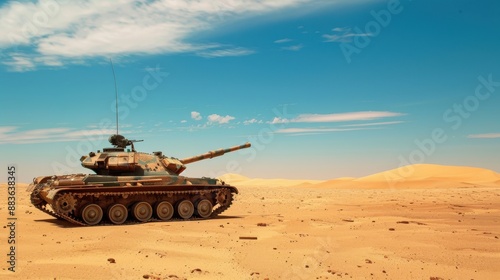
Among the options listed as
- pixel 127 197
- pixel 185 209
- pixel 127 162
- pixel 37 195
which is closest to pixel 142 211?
pixel 127 197

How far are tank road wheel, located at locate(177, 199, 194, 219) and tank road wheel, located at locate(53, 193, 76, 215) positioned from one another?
424cm

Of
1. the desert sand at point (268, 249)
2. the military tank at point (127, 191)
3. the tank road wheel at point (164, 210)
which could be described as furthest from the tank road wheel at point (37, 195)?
the tank road wheel at point (164, 210)

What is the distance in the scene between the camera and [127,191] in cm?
1945

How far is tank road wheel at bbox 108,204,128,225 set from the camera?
19328 mm

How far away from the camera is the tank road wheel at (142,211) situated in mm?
19766

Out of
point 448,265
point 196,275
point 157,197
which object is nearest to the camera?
point 196,275

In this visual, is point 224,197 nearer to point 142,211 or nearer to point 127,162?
point 142,211

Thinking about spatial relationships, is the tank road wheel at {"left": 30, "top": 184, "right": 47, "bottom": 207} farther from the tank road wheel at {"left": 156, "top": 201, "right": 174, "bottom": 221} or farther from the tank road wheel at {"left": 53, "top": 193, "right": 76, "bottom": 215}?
the tank road wheel at {"left": 156, "top": 201, "right": 174, "bottom": 221}

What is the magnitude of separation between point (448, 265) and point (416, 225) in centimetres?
698

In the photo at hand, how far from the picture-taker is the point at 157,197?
20312 mm

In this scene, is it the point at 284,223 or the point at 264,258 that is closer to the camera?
the point at 264,258

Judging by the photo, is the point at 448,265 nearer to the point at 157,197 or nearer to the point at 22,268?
the point at 22,268

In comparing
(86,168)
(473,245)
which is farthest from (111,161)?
(473,245)

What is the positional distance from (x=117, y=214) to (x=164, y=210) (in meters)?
1.91
